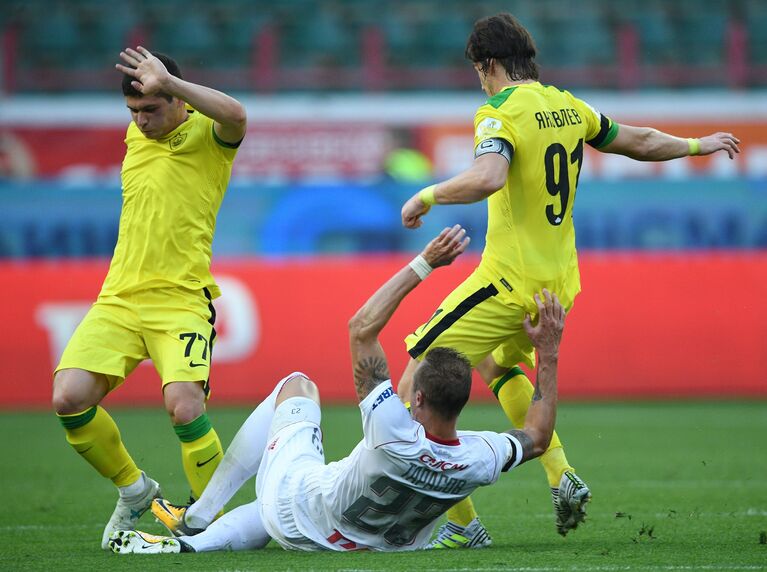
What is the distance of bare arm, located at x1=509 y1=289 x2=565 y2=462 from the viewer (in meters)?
5.18

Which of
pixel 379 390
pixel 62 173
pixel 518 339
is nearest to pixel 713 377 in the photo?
pixel 518 339

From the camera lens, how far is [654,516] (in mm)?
6574

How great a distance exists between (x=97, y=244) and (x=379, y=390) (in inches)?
474

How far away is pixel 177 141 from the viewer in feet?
20.2

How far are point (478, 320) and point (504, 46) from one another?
129 cm

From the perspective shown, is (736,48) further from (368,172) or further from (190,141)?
(190,141)

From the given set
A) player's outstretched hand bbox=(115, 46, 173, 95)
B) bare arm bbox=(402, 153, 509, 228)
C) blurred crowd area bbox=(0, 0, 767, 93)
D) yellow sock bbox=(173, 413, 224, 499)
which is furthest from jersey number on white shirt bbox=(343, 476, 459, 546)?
blurred crowd area bbox=(0, 0, 767, 93)

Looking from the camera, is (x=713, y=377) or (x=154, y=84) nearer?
(x=154, y=84)

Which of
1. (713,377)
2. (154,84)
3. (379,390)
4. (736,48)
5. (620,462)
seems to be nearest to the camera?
(379,390)

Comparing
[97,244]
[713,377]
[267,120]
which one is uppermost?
[267,120]

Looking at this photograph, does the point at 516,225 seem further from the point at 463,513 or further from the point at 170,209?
the point at 170,209

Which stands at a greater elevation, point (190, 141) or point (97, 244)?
point (190, 141)

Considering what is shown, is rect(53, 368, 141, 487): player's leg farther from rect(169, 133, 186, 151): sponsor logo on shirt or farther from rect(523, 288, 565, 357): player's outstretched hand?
rect(523, 288, 565, 357): player's outstretched hand

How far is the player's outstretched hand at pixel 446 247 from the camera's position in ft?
16.1
